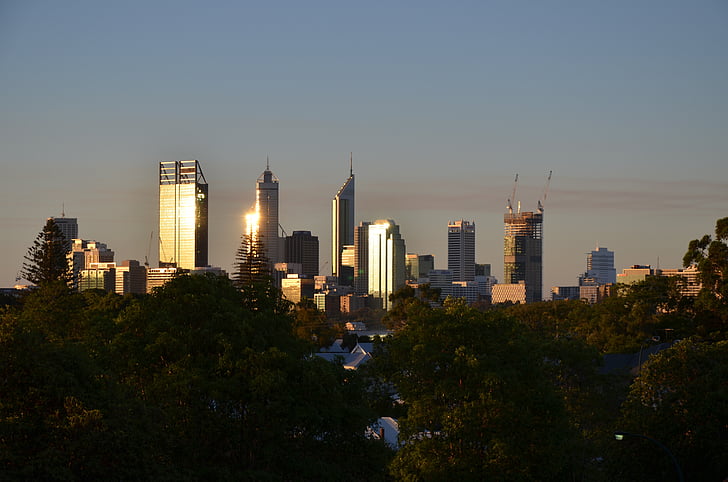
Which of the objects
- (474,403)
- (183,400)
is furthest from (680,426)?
(183,400)

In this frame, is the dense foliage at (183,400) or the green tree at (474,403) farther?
the green tree at (474,403)

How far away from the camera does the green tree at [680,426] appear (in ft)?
128

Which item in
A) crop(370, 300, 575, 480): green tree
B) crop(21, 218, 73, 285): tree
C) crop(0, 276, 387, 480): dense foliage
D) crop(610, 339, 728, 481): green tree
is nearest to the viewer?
crop(0, 276, 387, 480): dense foliage

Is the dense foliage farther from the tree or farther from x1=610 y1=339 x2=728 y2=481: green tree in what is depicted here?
the tree

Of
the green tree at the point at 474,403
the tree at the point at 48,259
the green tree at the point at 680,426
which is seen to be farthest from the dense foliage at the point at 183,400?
the tree at the point at 48,259

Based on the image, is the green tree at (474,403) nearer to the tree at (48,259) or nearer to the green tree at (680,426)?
the green tree at (680,426)

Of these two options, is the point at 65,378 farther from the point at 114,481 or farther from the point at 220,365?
the point at 220,365

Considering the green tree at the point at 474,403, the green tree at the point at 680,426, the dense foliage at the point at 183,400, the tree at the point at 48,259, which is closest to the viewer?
the dense foliage at the point at 183,400

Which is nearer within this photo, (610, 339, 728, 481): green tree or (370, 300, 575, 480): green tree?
(370, 300, 575, 480): green tree

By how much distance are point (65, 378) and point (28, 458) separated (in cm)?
235

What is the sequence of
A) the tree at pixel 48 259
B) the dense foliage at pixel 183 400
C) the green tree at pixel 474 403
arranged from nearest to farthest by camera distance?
the dense foliage at pixel 183 400 < the green tree at pixel 474 403 < the tree at pixel 48 259

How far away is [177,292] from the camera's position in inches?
1388

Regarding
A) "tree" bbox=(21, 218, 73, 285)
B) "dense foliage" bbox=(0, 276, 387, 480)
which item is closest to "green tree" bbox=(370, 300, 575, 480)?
"dense foliage" bbox=(0, 276, 387, 480)

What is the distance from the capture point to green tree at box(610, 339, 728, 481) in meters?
38.9
